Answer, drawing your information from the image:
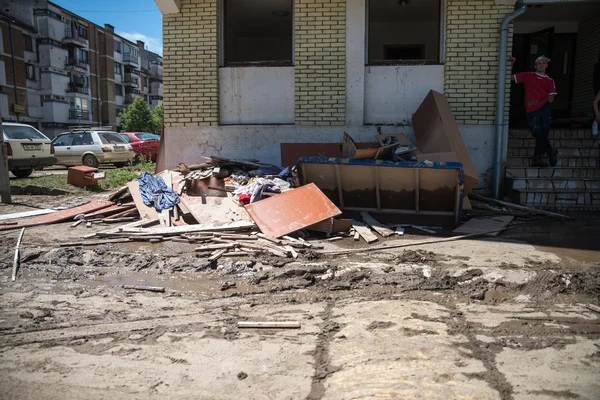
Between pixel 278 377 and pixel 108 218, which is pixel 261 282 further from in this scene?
pixel 108 218

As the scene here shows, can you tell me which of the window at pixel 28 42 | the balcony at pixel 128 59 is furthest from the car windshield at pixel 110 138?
the balcony at pixel 128 59

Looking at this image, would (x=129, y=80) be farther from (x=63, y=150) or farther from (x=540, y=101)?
(x=540, y=101)

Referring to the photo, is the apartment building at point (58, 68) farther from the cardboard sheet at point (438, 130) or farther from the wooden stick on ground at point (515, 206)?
the wooden stick on ground at point (515, 206)

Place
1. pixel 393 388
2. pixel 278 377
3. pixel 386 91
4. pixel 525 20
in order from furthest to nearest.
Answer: pixel 525 20 < pixel 386 91 < pixel 278 377 < pixel 393 388

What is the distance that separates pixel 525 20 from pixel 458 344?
10.6 meters

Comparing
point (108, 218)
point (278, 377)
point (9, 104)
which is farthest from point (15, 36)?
point (278, 377)

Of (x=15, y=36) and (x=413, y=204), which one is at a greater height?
(x=15, y=36)

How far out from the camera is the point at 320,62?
909 centimetres

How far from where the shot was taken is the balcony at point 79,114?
48147 mm

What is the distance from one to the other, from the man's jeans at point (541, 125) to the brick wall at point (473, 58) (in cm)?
53

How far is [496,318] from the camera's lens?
374cm

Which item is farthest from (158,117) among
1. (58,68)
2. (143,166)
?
(143,166)

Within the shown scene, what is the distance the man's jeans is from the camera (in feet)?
27.5

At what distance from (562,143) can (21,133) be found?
1552cm
